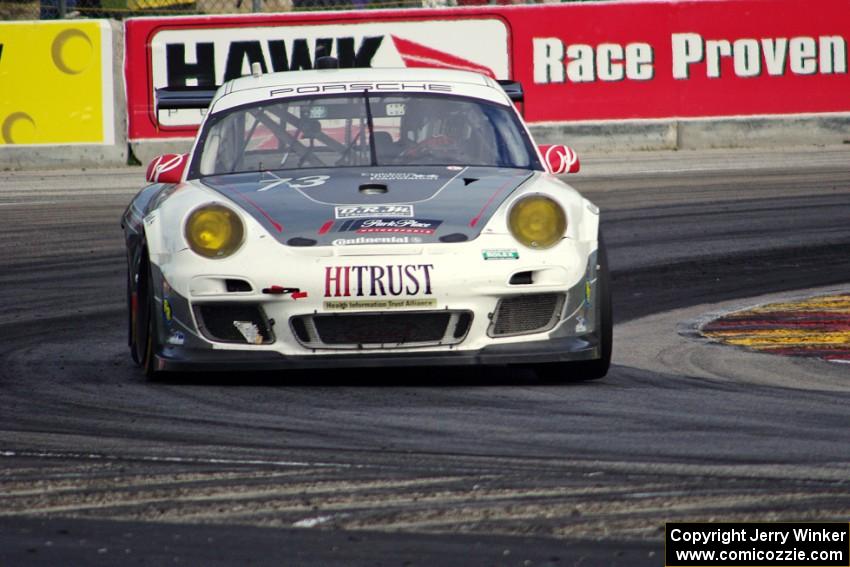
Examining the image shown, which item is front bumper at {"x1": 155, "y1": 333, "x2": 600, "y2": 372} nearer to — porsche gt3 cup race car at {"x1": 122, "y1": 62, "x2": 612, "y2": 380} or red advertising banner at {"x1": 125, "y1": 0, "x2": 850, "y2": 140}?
porsche gt3 cup race car at {"x1": 122, "y1": 62, "x2": 612, "y2": 380}

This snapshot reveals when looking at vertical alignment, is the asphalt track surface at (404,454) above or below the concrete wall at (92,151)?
below

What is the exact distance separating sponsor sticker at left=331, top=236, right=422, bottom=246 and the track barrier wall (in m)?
10.6

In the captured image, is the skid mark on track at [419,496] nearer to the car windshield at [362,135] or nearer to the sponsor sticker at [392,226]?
the sponsor sticker at [392,226]

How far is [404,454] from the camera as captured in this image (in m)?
4.81

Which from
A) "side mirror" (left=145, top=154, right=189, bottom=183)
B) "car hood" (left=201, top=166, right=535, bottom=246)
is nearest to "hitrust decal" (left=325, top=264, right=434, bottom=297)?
"car hood" (left=201, top=166, right=535, bottom=246)

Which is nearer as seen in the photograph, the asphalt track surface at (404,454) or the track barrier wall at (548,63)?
the asphalt track surface at (404,454)

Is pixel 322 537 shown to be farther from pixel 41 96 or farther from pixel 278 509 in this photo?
pixel 41 96

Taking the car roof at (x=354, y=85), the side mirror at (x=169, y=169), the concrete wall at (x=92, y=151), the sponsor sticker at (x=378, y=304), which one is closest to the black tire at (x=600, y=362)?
the sponsor sticker at (x=378, y=304)

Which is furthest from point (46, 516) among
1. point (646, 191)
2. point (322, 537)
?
point (646, 191)

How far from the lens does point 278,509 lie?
4180mm

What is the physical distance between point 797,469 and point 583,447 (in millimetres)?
643

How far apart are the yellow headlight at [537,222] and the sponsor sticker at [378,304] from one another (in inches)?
17.4

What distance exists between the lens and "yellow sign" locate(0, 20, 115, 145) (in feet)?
53.3

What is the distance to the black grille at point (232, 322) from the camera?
6074 mm
